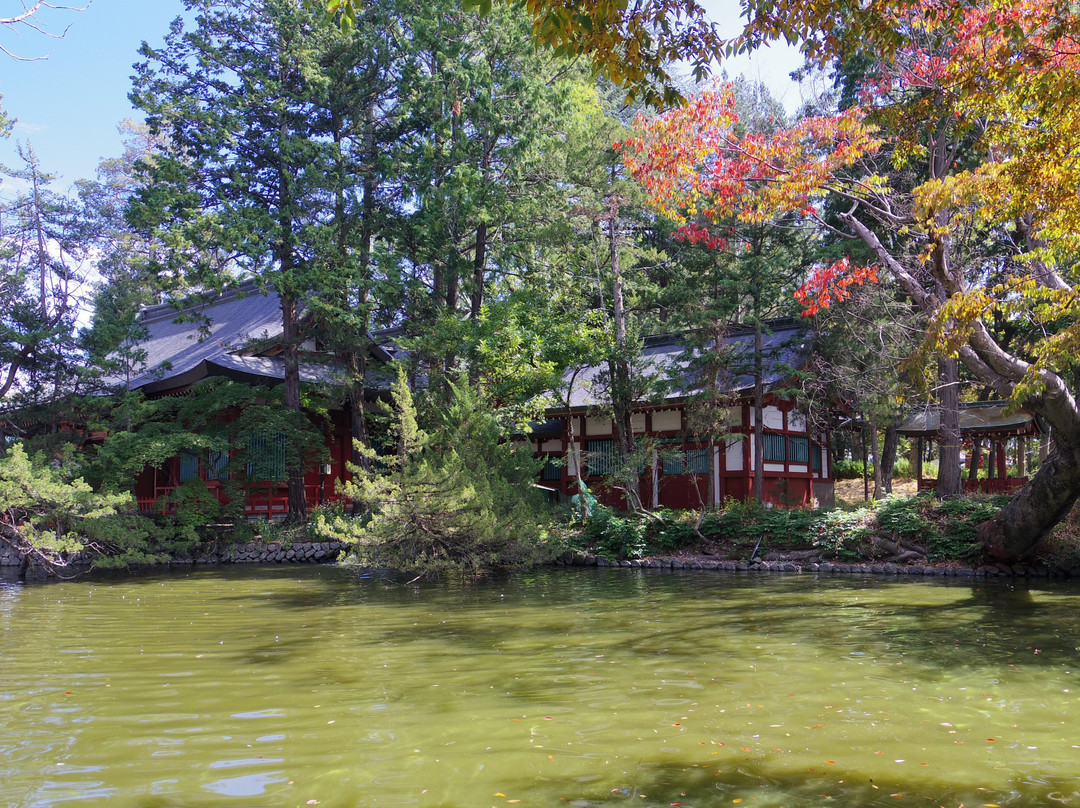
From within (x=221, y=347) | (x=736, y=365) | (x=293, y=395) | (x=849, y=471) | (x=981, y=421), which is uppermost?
(x=221, y=347)

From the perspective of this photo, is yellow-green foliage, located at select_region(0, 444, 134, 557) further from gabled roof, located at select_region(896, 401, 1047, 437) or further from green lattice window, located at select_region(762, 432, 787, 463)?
gabled roof, located at select_region(896, 401, 1047, 437)

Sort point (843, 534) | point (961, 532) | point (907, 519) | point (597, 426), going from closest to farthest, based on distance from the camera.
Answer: point (961, 532) < point (907, 519) < point (843, 534) < point (597, 426)

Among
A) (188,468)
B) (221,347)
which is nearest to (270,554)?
(188,468)

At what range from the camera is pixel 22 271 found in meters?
18.5

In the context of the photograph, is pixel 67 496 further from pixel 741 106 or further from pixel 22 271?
pixel 741 106

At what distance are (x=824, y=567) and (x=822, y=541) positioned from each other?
743 mm

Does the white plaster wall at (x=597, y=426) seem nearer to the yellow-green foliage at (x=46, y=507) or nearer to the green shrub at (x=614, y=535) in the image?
the green shrub at (x=614, y=535)

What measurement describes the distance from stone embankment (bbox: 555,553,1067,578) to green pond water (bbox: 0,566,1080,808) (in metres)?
3.08

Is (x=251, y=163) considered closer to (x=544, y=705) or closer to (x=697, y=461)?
(x=697, y=461)

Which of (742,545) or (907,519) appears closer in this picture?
(907,519)

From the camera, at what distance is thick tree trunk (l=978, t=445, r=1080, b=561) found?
10539 millimetres

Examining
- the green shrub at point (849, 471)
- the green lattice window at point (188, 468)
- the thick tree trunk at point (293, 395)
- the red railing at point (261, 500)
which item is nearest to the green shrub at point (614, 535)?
the thick tree trunk at point (293, 395)

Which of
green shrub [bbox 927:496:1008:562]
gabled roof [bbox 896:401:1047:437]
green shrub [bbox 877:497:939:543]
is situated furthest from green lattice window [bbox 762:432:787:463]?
green shrub [bbox 927:496:1008:562]

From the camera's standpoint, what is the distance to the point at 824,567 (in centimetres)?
1452
